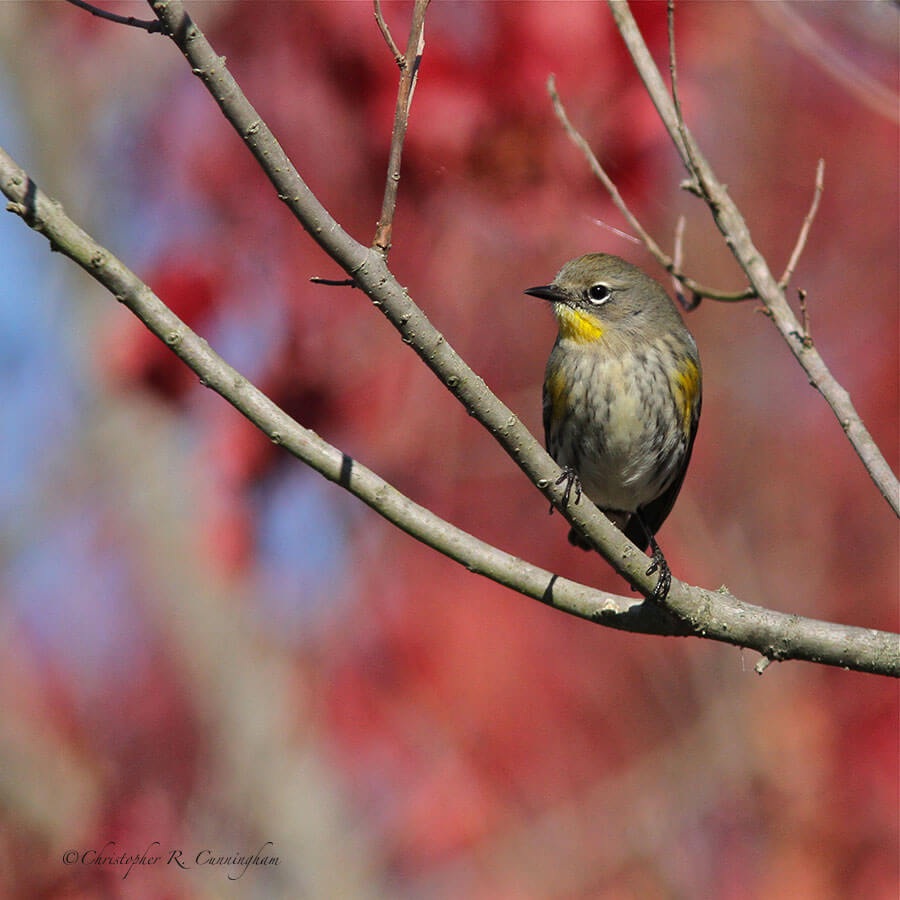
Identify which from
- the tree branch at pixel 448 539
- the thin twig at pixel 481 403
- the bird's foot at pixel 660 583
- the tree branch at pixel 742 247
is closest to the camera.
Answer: the thin twig at pixel 481 403

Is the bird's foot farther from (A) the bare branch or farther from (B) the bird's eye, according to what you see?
(B) the bird's eye

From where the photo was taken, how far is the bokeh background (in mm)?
4324

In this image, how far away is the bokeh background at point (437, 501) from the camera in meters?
4.32

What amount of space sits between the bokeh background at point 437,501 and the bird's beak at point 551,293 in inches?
12.1

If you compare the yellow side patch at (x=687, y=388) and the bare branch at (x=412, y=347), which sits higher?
the yellow side patch at (x=687, y=388)

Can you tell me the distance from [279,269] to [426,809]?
3.05 metres

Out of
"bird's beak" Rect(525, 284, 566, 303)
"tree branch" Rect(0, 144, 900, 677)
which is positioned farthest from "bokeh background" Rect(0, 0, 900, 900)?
"tree branch" Rect(0, 144, 900, 677)

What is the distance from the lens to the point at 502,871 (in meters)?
5.56

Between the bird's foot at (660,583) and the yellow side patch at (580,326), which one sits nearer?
the bird's foot at (660,583)

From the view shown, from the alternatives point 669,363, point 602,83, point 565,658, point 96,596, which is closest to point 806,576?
point 565,658

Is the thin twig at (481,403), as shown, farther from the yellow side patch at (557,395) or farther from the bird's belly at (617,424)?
the yellow side patch at (557,395)

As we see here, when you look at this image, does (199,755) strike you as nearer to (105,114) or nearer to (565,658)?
(565,658)

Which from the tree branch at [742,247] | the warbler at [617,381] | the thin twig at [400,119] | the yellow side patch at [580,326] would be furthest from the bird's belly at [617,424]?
the thin twig at [400,119]

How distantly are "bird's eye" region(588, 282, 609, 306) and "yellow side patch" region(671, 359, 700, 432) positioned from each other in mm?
455
